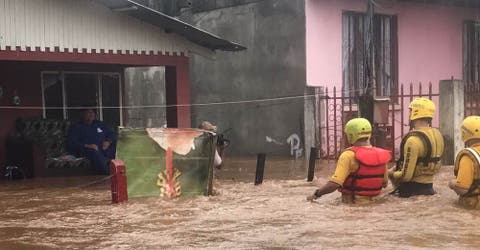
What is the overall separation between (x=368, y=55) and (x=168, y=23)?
645cm

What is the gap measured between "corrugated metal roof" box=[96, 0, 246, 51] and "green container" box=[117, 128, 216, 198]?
298 cm

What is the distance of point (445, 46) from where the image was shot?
18.2 m

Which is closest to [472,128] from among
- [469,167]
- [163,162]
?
[469,167]

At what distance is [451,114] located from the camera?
1262cm

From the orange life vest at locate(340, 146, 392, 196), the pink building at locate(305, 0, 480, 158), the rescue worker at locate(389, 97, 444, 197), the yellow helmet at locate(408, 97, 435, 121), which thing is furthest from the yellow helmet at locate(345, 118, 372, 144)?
the pink building at locate(305, 0, 480, 158)

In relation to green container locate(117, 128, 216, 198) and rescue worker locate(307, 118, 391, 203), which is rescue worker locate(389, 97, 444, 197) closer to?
rescue worker locate(307, 118, 391, 203)

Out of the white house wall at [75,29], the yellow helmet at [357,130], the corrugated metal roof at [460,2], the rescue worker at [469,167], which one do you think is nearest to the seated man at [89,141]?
the white house wall at [75,29]

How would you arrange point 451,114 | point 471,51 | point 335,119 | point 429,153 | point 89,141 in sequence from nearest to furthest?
1. point 429,153
2. point 451,114
3. point 89,141
4. point 335,119
5. point 471,51

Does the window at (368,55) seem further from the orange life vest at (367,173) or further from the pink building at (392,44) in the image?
the orange life vest at (367,173)

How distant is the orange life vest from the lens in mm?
7391

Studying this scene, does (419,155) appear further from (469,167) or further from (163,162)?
(163,162)

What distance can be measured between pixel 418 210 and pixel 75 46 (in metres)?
6.78

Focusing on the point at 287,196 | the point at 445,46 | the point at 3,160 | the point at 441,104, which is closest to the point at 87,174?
the point at 3,160

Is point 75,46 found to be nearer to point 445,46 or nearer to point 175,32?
point 175,32
